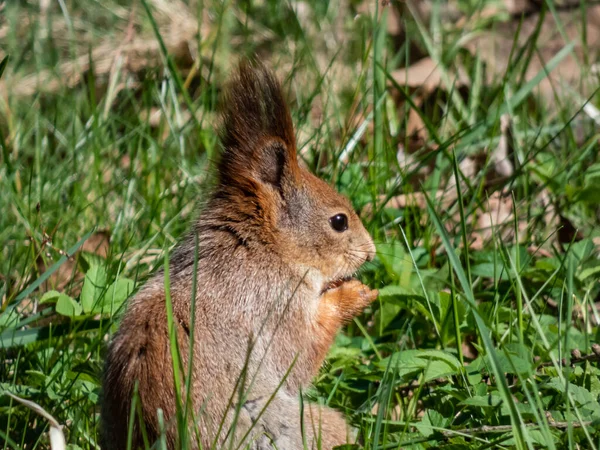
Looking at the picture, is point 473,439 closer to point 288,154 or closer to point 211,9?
point 288,154

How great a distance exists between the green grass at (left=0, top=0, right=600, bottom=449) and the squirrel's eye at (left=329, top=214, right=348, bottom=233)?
0.84ft

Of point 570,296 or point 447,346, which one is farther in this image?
point 447,346

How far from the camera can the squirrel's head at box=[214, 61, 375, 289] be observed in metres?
2.56

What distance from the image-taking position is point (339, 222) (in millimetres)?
2775

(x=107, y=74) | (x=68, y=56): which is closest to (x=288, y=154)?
(x=107, y=74)

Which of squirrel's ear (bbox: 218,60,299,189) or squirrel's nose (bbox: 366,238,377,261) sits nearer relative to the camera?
squirrel's ear (bbox: 218,60,299,189)

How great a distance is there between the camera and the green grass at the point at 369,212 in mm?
2391

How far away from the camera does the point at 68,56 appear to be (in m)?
5.15

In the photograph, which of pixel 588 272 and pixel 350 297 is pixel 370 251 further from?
pixel 588 272

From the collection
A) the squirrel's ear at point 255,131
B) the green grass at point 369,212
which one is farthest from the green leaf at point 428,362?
the squirrel's ear at point 255,131

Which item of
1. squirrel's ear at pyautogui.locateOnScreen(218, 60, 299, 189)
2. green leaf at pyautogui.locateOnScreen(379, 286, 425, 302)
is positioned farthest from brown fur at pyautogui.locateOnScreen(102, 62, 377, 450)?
green leaf at pyautogui.locateOnScreen(379, 286, 425, 302)

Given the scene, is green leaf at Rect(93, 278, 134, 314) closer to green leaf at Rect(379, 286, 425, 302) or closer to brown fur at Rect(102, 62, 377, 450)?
brown fur at Rect(102, 62, 377, 450)

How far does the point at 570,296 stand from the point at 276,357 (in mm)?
781

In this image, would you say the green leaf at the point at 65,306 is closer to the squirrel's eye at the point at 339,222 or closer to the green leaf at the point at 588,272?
the squirrel's eye at the point at 339,222
